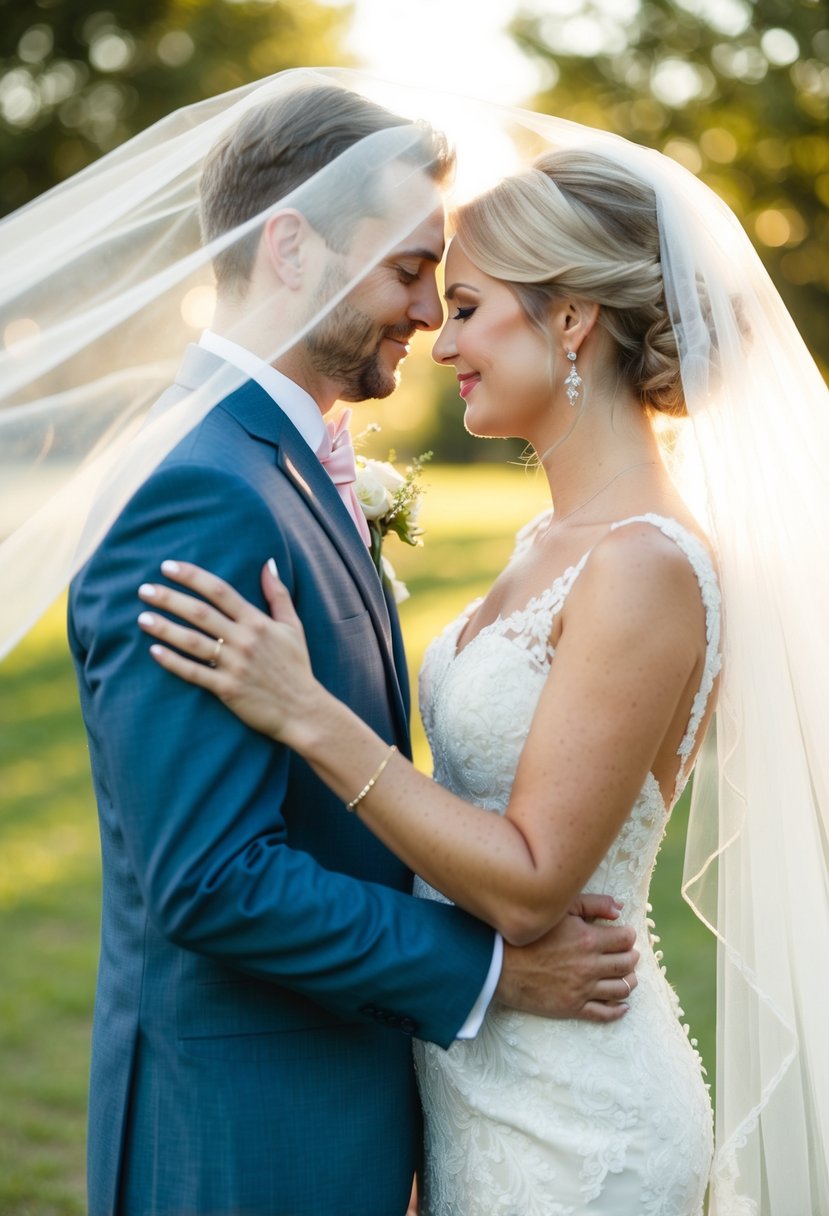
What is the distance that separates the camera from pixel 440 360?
3.27 meters

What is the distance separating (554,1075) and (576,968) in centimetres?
24

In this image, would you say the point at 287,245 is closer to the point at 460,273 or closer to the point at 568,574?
the point at 460,273

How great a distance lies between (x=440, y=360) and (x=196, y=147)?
2.65 ft

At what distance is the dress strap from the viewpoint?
2783mm

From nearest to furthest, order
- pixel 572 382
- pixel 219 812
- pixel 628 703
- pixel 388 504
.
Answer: pixel 219 812 → pixel 628 703 → pixel 572 382 → pixel 388 504

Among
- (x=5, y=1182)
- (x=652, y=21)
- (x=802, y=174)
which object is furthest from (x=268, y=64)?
(x=5, y=1182)

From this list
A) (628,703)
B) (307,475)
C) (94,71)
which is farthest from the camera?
(94,71)

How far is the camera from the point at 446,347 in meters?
3.24

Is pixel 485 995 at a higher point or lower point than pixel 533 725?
lower

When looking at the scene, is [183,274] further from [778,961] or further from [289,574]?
[778,961]

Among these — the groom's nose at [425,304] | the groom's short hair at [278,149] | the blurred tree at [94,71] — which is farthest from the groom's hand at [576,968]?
the blurred tree at [94,71]

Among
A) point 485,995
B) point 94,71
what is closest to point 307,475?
point 485,995

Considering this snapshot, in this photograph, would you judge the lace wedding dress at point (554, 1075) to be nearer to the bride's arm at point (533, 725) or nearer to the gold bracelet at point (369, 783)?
the bride's arm at point (533, 725)

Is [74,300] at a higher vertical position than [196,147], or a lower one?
lower
